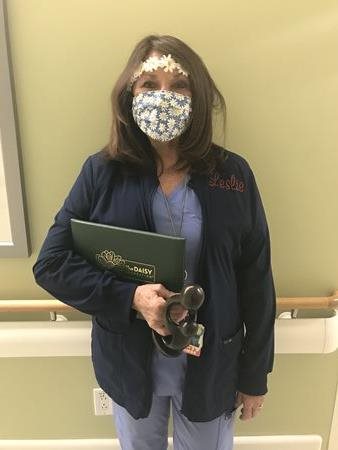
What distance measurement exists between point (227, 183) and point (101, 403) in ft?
3.23

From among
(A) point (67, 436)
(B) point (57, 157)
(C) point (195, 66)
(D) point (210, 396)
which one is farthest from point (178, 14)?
(A) point (67, 436)

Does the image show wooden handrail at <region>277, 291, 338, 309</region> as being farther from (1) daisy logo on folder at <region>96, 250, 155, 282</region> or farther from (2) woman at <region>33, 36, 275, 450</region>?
(1) daisy logo on folder at <region>96, 250, 155, 282</region>

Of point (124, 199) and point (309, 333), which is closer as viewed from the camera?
point (124, 199)

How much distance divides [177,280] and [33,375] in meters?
0.87

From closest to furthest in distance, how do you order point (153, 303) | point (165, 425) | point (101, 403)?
point (153, 303) < point (165, 425) < point (101, 403)

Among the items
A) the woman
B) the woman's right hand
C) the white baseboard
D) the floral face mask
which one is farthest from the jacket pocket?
the white baseboard

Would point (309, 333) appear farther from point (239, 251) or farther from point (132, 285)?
point (132, 285)

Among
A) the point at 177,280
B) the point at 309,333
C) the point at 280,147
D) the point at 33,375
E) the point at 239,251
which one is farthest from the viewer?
the point at 33,375

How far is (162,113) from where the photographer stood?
3.09 feet

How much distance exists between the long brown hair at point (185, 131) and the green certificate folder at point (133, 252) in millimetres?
185

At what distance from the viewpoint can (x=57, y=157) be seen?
125 centimetres

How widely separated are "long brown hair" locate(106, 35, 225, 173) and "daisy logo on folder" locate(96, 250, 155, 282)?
224 mm

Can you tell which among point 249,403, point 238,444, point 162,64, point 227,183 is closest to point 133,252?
point 227,183

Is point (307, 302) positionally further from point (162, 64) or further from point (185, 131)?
point (162, 64)
